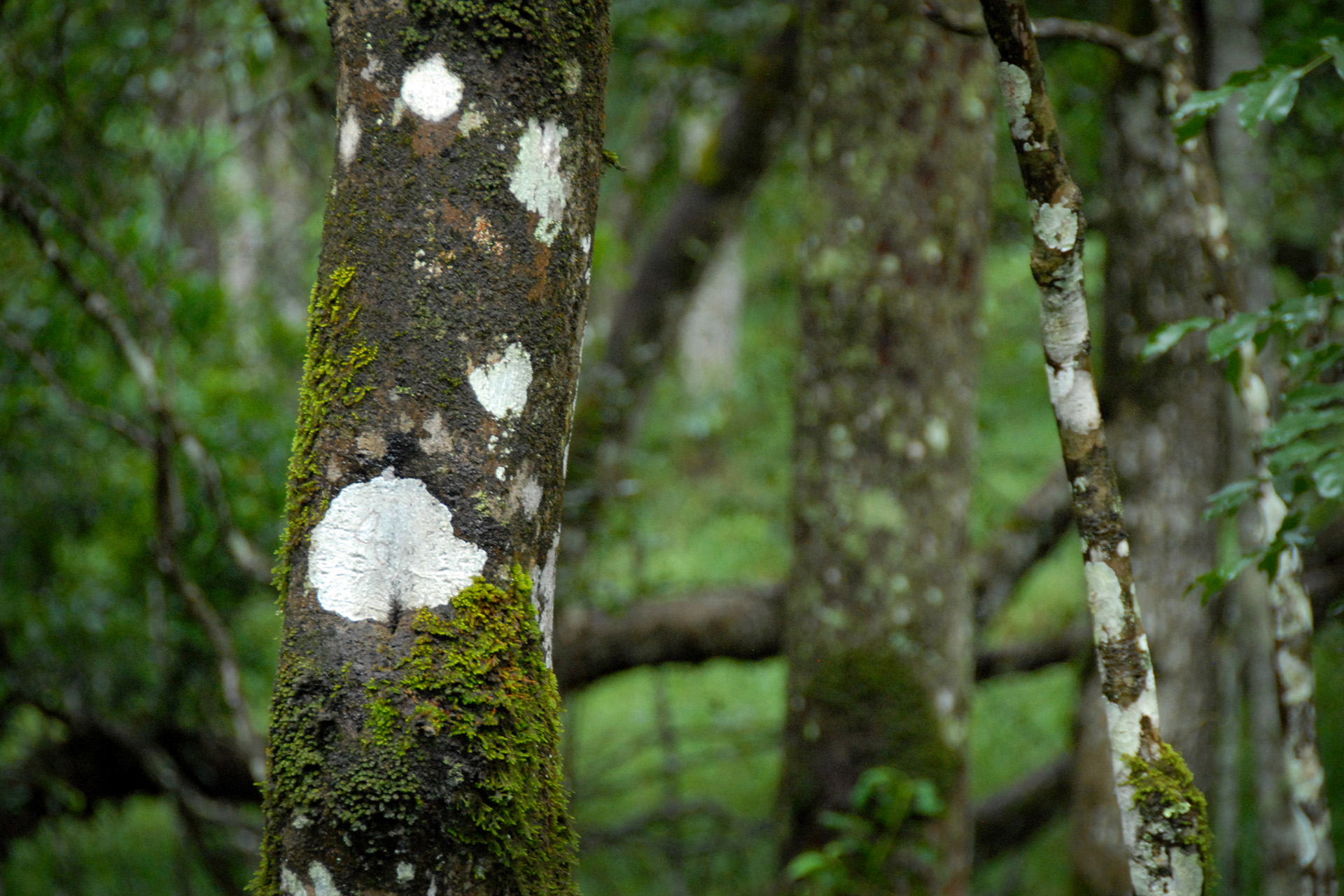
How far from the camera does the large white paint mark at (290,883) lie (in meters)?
1.10

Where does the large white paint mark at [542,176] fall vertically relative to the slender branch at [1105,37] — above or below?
below

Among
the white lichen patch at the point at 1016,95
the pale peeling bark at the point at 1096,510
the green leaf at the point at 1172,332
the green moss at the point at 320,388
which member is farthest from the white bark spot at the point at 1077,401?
the green moss at the point at 320,388

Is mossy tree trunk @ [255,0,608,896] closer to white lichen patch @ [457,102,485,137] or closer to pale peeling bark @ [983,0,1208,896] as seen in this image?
white lichen patch @ [457,102,485,137]

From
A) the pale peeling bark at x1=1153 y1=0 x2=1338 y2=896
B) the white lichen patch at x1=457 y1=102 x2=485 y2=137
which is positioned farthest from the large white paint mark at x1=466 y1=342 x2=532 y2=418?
the pale peeling bark at x1=1153 y1=0 x2=1338 y2=896

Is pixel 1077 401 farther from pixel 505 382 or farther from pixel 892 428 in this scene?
pixel 892 428

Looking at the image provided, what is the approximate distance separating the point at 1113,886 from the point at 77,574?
4.19 metres

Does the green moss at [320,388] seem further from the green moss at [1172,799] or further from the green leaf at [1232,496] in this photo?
the green leaf at [1232,496]

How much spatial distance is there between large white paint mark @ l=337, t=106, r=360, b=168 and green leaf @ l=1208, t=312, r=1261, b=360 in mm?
1564

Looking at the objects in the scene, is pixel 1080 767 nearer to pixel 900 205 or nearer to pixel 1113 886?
pixel 1113 886

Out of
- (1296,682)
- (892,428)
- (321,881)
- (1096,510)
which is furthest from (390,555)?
(892,428)

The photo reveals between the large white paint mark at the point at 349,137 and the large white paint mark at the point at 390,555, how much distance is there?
401 millimetres

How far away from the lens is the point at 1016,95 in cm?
145

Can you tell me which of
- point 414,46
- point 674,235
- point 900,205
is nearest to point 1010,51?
point 414,46

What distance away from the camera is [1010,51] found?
1433mm
